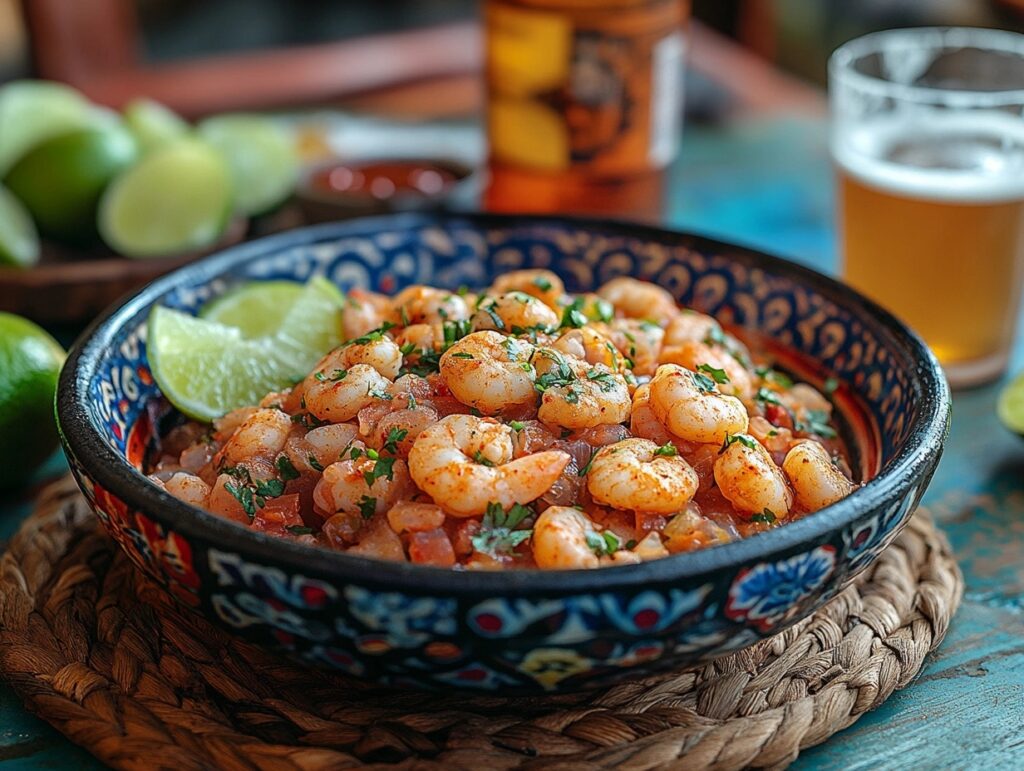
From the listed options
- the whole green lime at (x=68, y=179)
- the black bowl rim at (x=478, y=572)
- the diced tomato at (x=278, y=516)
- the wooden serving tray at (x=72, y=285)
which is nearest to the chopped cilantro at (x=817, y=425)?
the black bowl rim at (x=478, y=572)

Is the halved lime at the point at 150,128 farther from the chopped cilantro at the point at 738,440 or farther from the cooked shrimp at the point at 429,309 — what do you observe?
the chopped cilantro at the point at 738,440

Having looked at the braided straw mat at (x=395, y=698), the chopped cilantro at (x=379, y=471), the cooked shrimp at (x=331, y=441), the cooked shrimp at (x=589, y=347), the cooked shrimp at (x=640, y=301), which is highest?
the cooked shrimp at (x=589, y=347)

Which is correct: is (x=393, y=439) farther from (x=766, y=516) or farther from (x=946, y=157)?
(x=946, y=157)

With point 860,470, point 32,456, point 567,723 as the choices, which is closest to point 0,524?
point 32,456

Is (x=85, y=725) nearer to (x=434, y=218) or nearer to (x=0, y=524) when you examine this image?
(x=0, y=524)

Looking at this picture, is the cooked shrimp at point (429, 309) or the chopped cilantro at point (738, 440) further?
the cooked shrimp at point (429, 309)

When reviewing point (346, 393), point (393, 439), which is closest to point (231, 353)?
point (346, 393)
